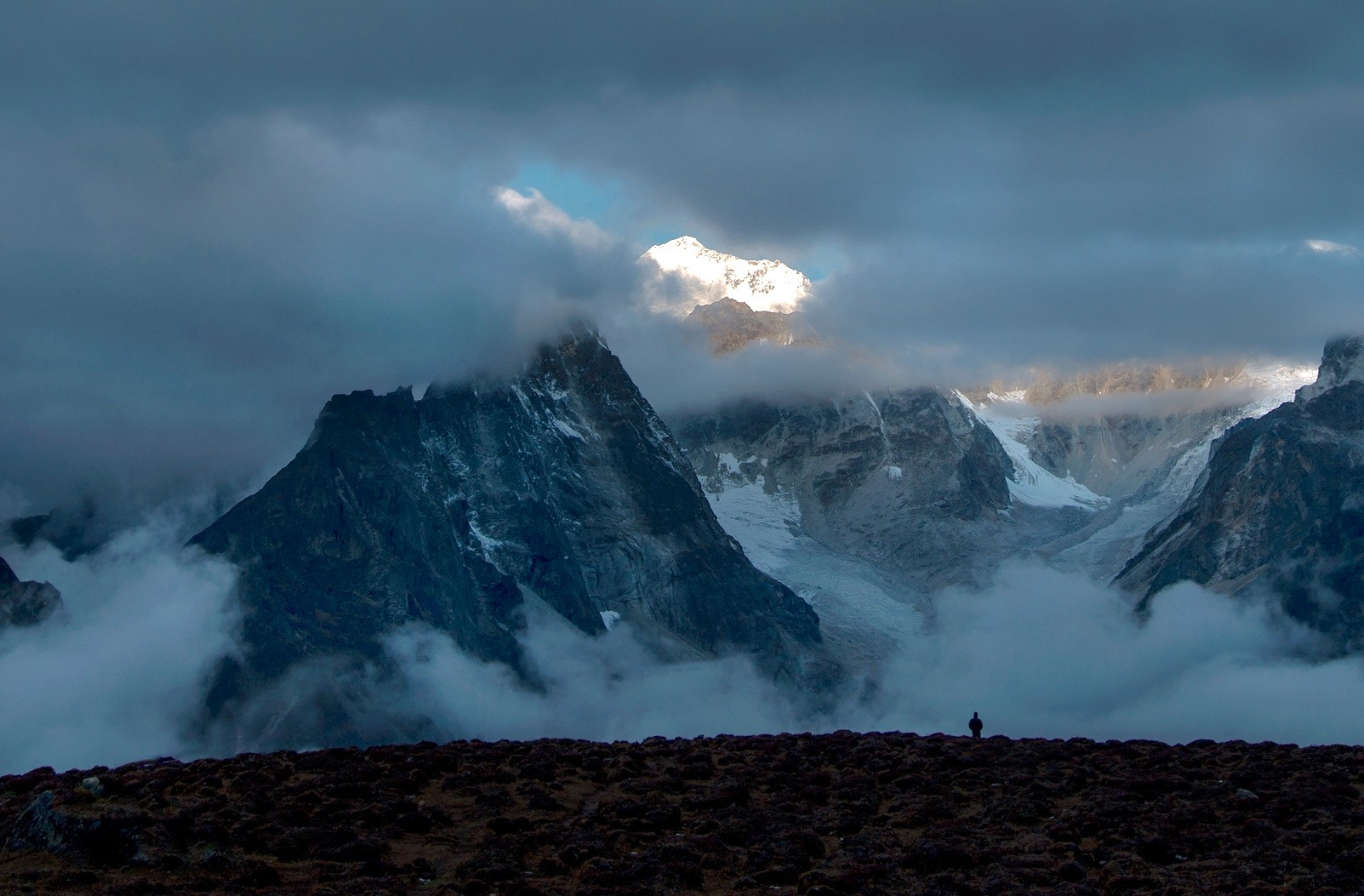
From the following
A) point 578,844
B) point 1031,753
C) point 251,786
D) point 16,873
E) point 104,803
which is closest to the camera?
point 16,873

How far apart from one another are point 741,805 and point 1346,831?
24.1 m

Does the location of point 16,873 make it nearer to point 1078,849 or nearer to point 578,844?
point 578,844

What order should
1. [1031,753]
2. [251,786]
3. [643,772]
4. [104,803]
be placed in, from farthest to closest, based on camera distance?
1. [1031,753]
2. [643,772]
3. [251,786]
4. [104,803]

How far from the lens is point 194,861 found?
5759cm

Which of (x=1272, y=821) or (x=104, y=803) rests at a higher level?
(x=104, y=803)

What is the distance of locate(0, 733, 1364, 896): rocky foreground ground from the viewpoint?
5700 centimetres

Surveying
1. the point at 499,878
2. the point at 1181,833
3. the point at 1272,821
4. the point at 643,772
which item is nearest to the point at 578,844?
the point at 499,878

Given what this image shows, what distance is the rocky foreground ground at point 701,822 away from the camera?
187 feet

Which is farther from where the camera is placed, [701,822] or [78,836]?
[701,822]

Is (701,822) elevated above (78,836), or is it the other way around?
(78,836)

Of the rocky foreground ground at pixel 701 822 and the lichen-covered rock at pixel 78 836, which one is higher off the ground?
the lichen-covered rock at pixel 78 836

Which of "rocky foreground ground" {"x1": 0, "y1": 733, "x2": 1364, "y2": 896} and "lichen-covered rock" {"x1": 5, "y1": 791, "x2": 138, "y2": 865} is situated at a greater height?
"lichen-covered rock" {"x1": 5, "y1": 791, "x2": 138, "y2": 865}

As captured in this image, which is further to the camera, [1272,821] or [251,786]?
[251,786]

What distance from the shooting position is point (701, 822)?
2625 inches
